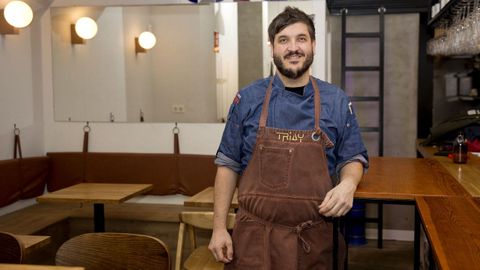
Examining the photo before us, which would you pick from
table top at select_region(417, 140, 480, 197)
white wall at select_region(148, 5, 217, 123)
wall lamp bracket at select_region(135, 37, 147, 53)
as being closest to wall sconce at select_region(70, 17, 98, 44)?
wall lamp bracket at select_region(135, 37, 147, 53)

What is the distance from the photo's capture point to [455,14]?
14.2 feet

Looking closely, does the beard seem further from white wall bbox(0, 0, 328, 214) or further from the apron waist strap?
white wall bbox(0, 0, 328, 214)

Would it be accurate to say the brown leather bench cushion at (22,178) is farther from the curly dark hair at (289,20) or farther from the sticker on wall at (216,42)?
the curly dark hair at (289,20)

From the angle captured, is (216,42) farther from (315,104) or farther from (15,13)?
(315,104)

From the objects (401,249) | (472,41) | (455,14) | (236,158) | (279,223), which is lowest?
(401,249)

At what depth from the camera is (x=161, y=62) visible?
5.33 m

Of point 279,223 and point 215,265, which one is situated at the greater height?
point 279,223

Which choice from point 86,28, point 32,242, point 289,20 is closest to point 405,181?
point 289,20

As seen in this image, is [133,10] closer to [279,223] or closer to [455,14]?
[455,14]

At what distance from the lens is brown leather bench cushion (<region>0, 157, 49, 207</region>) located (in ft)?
15.4

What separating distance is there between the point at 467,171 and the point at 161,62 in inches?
128

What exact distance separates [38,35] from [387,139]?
369cm

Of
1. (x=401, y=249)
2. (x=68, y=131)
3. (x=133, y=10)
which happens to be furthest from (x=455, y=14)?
(x=68, y=131)

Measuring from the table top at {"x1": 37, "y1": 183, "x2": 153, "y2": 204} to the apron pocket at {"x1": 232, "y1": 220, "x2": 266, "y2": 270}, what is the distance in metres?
1.94
